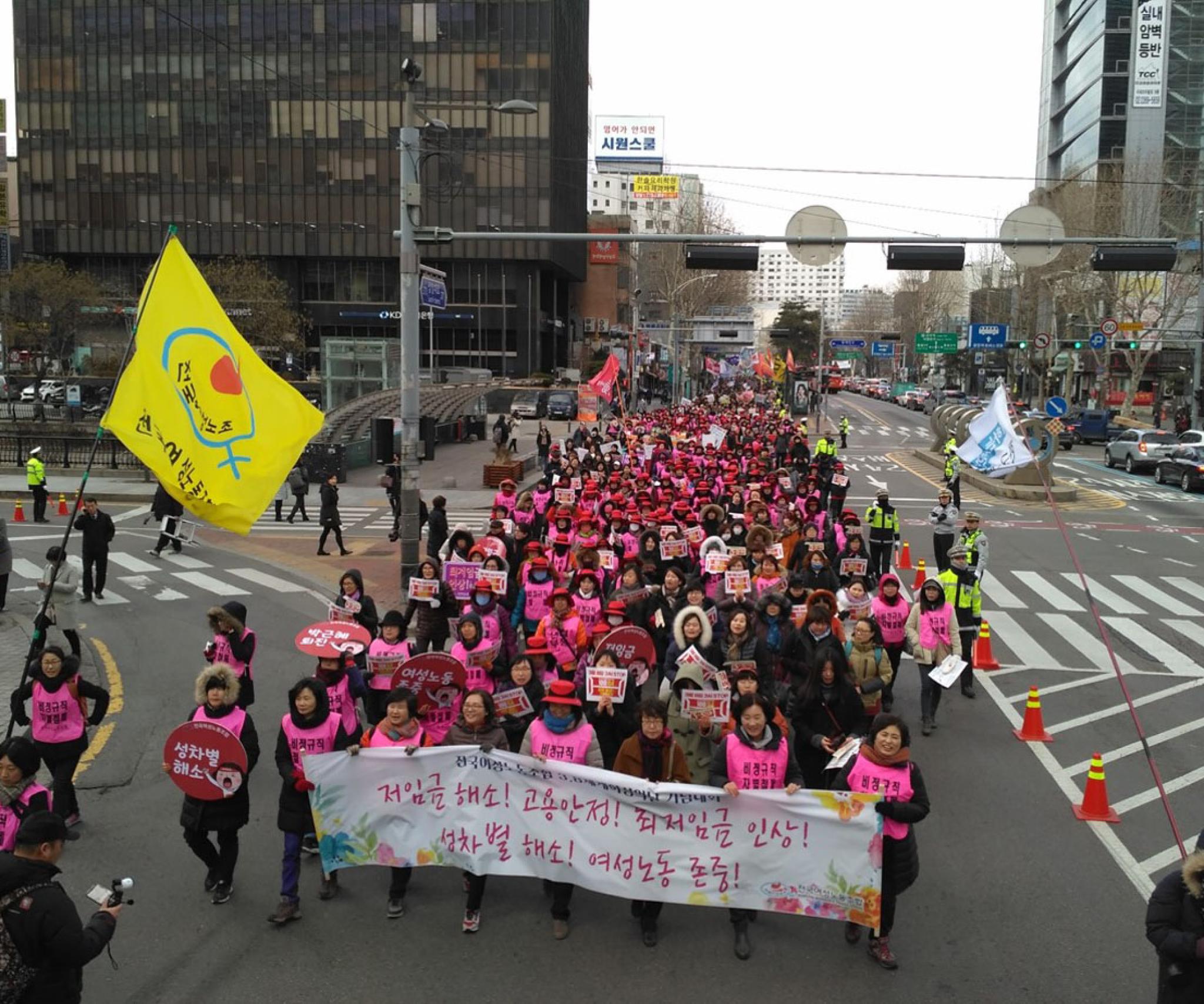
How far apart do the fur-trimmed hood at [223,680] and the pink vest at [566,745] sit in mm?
1945

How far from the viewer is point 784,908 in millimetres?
6109

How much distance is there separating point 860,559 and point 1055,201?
61082mm

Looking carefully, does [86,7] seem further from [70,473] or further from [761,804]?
[761,804]

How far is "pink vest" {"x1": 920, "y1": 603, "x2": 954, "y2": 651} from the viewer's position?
971 cm

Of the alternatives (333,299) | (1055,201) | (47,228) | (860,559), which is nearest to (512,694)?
(860,559)

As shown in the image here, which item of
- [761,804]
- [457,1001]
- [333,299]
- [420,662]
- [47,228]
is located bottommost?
[457,1001]

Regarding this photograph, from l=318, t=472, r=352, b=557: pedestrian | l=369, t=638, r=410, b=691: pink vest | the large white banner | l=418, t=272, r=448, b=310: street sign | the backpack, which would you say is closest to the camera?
the backpack

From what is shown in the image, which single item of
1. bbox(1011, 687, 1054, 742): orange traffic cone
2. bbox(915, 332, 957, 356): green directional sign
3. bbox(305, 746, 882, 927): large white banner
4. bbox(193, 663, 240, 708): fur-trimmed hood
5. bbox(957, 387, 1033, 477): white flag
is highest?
bbox(915, 332, 957, 356): green directional sign

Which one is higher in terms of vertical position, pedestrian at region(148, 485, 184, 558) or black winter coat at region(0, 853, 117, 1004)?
black winter coat at region(0, 853, 117, 1004)

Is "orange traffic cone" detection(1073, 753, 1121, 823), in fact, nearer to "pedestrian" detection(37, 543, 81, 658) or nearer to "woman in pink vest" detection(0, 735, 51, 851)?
"woman in pink vest" detection(0, 735, 51, 851)

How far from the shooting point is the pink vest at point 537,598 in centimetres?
1055

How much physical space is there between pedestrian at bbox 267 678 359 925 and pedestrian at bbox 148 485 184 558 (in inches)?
547

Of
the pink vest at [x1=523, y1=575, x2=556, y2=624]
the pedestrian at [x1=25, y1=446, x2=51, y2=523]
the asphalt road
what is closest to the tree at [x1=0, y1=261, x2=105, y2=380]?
the pedestrian at [x1=25, y1=446, x2=51, y2=523]

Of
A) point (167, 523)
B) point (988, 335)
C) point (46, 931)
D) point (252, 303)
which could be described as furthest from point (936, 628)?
point (252, 303)
